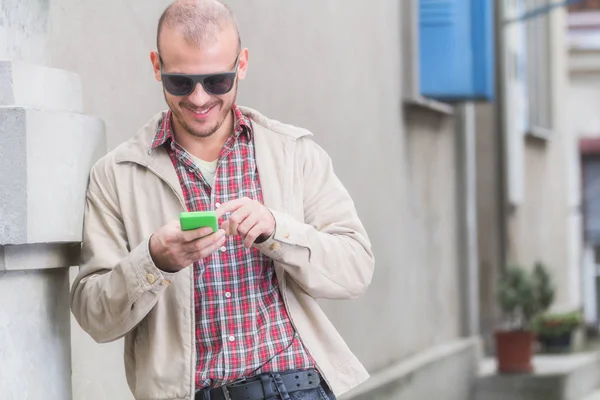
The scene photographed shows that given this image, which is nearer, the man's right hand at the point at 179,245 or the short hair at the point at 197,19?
the man's right hand at the point at 179,245

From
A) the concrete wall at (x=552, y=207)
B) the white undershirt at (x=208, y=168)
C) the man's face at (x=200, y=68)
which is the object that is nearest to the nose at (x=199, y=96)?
the man's face at (x=200, y=68)

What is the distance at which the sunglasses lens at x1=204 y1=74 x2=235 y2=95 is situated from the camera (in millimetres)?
2701

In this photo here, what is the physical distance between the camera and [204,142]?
2.88m

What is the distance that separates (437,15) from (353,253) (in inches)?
246

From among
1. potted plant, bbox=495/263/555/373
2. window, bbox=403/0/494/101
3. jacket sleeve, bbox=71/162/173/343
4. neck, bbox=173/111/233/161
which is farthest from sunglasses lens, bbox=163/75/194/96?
potted plant, bbox=495/263/555/373

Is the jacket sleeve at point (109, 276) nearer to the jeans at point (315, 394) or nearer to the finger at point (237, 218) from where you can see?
the finger at point (237, 218)

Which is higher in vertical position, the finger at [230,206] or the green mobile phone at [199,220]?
the finger at [230,206]

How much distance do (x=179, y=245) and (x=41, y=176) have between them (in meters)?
0.39

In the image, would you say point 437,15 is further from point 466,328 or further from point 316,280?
point 316,280

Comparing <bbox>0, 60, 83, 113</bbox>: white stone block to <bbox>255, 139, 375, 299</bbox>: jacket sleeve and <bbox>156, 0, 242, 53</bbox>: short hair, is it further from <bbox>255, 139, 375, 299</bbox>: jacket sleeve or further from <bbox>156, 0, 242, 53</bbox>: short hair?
<bbox>255, 139, 375, 299</bbox>: jacket sleeve

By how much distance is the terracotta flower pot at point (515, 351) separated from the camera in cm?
1004

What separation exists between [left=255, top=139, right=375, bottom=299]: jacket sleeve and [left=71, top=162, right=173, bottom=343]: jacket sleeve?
0.84 feet

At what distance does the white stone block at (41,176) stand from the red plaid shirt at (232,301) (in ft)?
0.64

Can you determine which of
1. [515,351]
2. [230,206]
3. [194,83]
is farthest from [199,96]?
[515,351]
